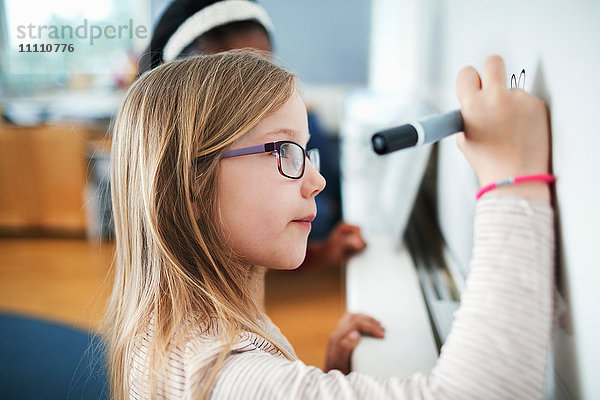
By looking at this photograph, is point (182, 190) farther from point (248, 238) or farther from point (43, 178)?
point (43, 178)

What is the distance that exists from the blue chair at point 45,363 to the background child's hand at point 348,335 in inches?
19.2

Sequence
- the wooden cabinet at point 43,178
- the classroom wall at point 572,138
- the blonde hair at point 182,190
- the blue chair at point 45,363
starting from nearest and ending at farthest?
the classroom wall at point 572,138 → the blonde hair at point 182,190 → the blue chair at point 45,363 → the wooden cabinet at point 43,178

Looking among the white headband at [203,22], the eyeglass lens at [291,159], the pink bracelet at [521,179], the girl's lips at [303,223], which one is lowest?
the girl's lips at [303,223]

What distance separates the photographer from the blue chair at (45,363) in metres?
1.14

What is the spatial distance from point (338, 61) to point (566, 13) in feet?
9.85

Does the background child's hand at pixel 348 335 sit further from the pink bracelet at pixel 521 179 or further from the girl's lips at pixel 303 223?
the pink bracelet at pixel 521 179

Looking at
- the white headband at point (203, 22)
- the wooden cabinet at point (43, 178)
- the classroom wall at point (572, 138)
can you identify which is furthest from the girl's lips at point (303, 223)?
the wooden cabinet at point (43, 178)

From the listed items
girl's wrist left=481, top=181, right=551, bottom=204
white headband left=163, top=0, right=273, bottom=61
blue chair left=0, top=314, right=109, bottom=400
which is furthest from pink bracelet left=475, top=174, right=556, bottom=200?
blue chair left=0, top=314, right=109, bottom=400

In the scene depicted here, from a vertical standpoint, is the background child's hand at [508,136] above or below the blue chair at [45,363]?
above

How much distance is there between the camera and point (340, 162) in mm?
2184

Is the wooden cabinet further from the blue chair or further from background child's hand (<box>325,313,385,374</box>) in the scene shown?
background child's hand (<box>325,313,385,374</box>)

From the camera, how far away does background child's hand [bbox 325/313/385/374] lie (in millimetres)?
713

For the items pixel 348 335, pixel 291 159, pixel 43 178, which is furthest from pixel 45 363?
pixel 43 178

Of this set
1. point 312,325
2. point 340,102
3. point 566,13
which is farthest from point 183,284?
point 340,102
